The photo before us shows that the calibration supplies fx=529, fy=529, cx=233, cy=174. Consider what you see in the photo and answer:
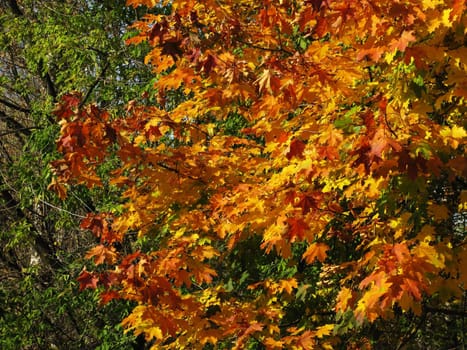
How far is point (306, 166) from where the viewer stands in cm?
328

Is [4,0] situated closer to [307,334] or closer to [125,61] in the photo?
[125,61]

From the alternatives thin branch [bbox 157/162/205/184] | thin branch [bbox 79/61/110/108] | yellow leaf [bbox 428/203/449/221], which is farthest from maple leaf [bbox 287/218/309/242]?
thin branch [bbox 79/61/110/108]

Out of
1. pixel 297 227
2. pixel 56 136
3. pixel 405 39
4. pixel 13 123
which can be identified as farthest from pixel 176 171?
pixel 13 123

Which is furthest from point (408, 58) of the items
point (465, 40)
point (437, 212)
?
point (437, 212)

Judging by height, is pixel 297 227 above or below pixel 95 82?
below

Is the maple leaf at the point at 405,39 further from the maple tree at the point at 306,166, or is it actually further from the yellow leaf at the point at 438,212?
the yellow leaf at the point at 438,212

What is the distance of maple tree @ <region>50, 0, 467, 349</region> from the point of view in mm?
2893

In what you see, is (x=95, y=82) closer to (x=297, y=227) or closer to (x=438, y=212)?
(x=297, y=227)

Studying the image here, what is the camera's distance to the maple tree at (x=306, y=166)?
9.49 feet

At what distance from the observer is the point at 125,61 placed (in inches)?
314

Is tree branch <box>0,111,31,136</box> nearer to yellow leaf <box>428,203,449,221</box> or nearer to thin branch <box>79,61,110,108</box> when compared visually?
thin branch <box>79,61,110,108</box>

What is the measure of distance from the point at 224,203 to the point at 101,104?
533 cm

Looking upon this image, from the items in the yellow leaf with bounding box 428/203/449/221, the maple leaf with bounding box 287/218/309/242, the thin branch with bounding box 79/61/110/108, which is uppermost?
the thin branch with bounding box 79/61/110/108

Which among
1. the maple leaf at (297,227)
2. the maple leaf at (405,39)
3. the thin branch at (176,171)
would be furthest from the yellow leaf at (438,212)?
the thin branch at (176,171)
